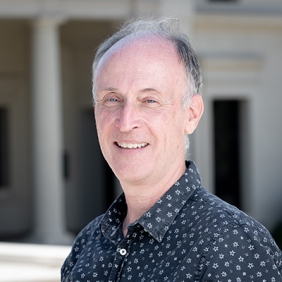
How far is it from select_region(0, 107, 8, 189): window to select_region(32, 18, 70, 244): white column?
2305 millimetres

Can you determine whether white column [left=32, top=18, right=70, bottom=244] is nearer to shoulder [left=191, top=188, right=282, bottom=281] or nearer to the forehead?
the forehead

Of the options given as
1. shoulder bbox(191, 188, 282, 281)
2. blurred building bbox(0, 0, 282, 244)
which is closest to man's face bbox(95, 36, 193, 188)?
shoulder bbox(191, 188, 282, 281)

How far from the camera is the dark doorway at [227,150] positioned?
47.1 ft

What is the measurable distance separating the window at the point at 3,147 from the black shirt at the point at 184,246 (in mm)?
12799

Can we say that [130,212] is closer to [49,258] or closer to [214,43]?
[49,258]

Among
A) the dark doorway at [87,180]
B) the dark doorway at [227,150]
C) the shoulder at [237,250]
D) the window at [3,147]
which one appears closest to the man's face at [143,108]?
the shoulder at [237,250]

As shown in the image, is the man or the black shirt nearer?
the black shirt

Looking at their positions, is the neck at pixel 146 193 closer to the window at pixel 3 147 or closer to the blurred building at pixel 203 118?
the blurred building at pixel 203 118

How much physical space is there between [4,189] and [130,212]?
12.9m

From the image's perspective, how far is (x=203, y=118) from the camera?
1361 cm

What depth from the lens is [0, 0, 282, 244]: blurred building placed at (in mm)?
13695

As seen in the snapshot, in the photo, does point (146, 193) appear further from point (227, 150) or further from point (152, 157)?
point (227, 150)

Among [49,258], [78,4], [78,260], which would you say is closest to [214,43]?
[78,4]

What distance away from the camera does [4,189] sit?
14.6 m
